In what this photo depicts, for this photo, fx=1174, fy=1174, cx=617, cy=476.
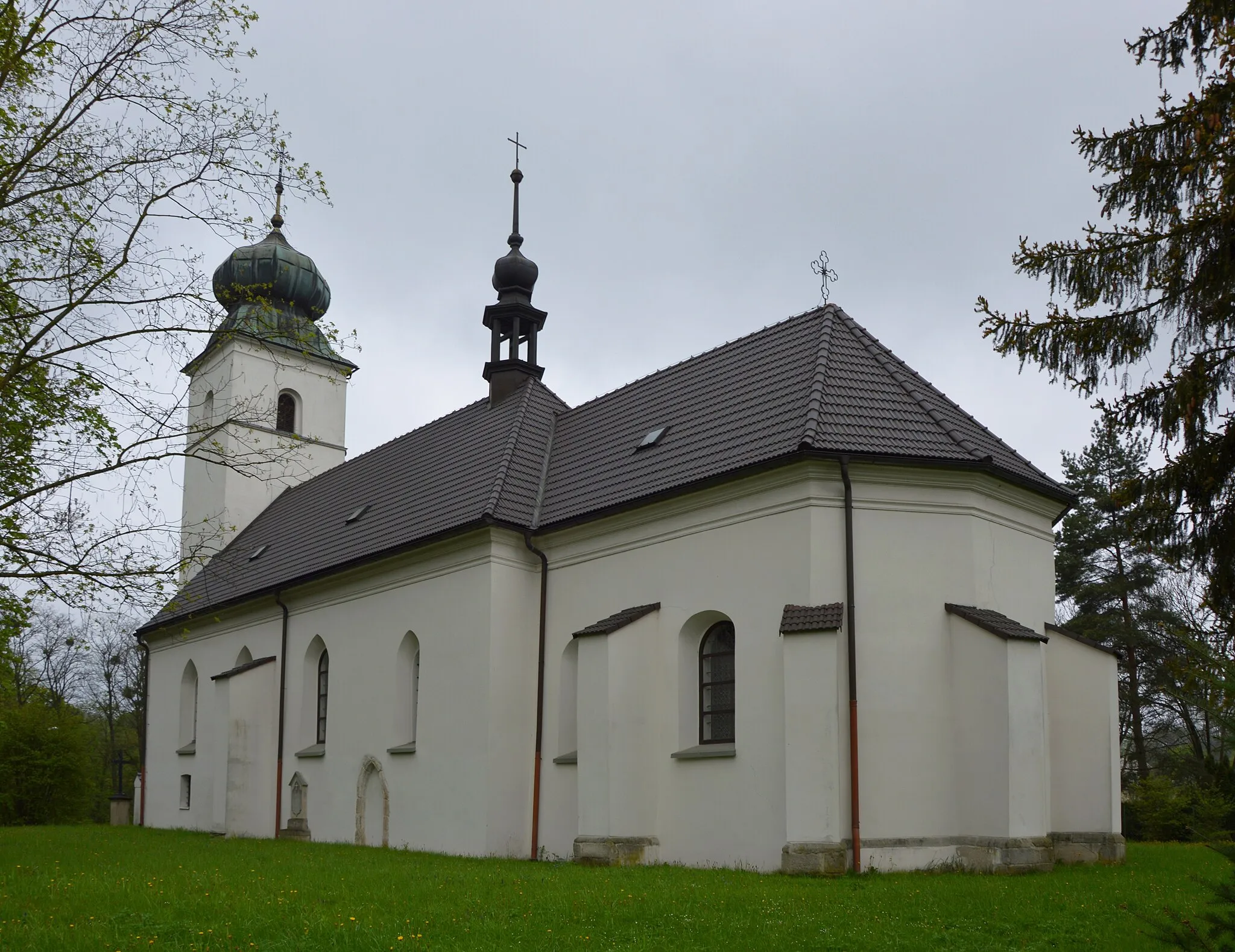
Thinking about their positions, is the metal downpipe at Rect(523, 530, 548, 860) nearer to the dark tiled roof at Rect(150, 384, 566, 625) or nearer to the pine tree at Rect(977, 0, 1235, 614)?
the dark tiled roof at Rect(150, 384, 566, 625)

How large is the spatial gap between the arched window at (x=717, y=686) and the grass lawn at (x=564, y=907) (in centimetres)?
210

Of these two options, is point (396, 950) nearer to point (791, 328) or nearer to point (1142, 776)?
point (791, 328)

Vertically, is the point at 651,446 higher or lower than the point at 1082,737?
higher

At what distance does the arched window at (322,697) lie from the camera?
22203mm

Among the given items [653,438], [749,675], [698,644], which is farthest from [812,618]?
[653,438]

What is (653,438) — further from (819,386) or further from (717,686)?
(717,686)

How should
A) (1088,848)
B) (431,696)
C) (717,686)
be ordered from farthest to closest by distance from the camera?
1. (431,696)
2. (717,686)
3. (1088,848)

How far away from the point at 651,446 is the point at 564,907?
9206 millimetres

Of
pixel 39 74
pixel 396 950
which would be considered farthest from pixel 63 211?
pixel 396 950

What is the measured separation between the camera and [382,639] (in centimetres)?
2028

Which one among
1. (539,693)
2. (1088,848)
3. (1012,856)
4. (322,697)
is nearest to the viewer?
(1012,856)

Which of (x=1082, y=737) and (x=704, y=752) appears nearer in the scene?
(x=704, y=752)

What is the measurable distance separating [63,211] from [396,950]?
8493mm

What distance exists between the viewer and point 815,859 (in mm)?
13211
